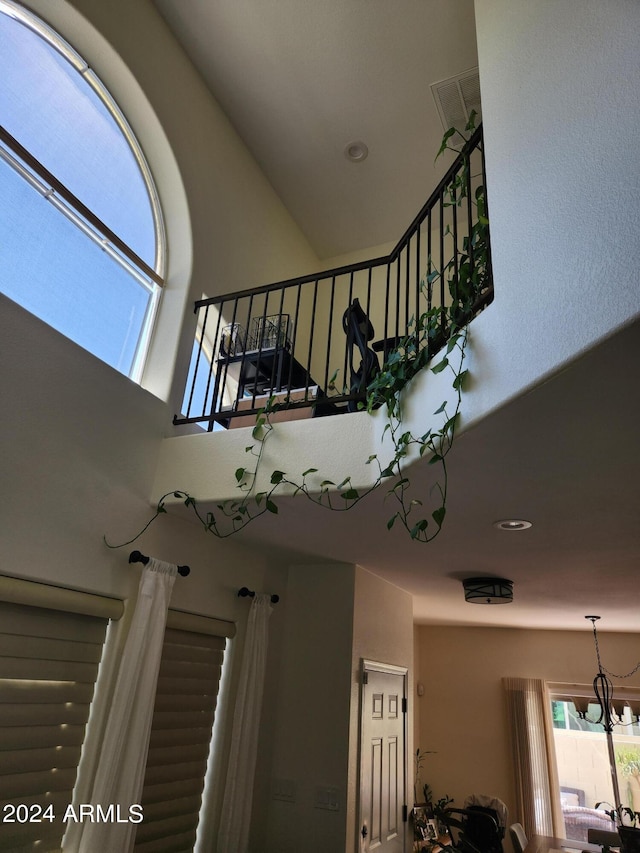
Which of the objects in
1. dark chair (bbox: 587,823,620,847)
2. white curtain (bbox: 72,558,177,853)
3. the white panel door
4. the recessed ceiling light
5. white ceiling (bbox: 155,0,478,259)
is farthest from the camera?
dark chair (bbox: 587,823,620,847)

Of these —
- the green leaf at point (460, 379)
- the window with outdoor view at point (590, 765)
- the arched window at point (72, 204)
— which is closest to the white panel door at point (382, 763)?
the green leaf at point (460, 379)

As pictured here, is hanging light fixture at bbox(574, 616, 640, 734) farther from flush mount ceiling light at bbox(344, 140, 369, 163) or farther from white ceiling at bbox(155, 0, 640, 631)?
flush mount ceiling light at bbox(344, 140, 369, 163)

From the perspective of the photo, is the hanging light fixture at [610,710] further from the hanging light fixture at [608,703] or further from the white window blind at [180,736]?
the white window blind at [180,736]

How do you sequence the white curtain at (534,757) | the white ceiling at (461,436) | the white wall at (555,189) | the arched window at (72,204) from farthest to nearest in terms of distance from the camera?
the white curtain at (534,757) < the arched window at (72,204) < the white ceiling at (461,436) < the white wall at (555,189)

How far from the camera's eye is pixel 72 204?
2883 millimetres

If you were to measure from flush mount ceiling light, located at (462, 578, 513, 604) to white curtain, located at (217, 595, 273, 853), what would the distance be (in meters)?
1.41

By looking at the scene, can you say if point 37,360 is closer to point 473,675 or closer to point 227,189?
point 227,189

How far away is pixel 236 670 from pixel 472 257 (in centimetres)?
269

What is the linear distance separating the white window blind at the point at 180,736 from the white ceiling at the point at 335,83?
3.74 metres

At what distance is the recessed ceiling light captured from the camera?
8.07 feet

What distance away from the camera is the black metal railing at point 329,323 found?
1997mm

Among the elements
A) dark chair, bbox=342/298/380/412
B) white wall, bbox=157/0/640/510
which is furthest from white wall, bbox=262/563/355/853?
white wall, bbox=157/0/640/510

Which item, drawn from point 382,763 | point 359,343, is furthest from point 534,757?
point 359,343

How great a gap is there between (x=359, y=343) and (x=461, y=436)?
1163 millimetres
